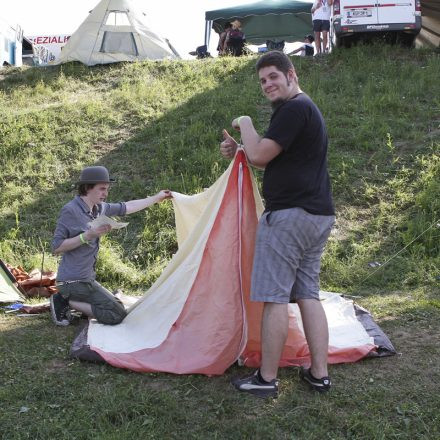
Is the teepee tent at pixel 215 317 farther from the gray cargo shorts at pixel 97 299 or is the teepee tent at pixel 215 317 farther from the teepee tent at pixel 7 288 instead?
the teepee tent at pixel 7 288

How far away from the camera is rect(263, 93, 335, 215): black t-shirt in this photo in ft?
11.1

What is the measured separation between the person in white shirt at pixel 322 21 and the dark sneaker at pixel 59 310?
34.1ft

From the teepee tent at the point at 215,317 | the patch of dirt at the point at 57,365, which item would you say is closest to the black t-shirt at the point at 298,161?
the teepee tent at the point at 215,317

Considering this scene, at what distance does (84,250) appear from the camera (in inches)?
194

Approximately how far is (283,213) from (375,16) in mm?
9959

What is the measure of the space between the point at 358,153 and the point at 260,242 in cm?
599

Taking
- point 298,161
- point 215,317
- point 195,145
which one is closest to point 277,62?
point 298,161

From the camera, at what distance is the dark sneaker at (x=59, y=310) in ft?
16.2

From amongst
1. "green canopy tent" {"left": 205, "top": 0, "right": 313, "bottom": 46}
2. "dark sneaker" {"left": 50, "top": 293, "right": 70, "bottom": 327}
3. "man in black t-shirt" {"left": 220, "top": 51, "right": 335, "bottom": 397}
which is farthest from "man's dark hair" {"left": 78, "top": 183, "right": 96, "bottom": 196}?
"green canopy tent" {"left": 205, "top": 0, "right": 313, "bottom": 46}

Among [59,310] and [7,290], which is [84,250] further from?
[7,290]

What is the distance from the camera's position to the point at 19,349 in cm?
434

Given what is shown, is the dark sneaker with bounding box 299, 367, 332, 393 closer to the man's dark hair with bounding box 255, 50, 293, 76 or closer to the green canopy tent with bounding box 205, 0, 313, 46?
the man's dark hair with bounding box 255, 50, 293, 76

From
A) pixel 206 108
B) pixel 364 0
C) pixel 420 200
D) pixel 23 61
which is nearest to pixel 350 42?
pixel 364 0

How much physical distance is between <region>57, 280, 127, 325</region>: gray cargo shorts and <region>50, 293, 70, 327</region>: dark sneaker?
51mm
